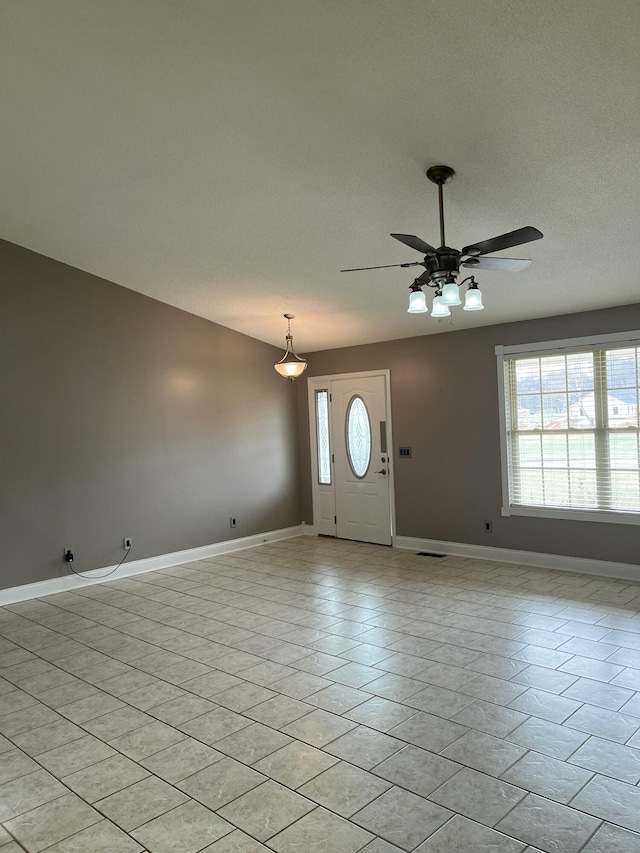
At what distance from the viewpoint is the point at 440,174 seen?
3484mm

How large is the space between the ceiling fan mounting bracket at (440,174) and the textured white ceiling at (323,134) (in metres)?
0.10

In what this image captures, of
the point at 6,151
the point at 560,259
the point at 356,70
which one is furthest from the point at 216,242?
the point at 560,259

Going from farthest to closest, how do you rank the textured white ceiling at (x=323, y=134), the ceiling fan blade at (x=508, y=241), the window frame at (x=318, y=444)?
the window frame at (x=318, y=444) → the ceiling fan blade at (x=508, y=241) → the textured white ceiling at (x=323, y=134)

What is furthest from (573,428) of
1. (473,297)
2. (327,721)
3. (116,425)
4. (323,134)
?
(116,425)

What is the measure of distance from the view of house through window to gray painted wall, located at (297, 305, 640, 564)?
0.18 m

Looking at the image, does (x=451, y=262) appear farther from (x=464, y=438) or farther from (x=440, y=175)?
(x=464, y=438)

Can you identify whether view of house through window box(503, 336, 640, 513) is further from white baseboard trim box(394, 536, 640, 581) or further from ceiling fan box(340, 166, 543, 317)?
ceiling fan box(340, 166, 543, 317)

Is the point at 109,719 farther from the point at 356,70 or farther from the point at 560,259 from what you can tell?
the point at 560,259

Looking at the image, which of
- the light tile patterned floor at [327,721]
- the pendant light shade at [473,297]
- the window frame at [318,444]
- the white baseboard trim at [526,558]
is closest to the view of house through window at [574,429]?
the white baseboard trim at [526,558]

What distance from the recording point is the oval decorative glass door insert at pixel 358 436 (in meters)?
7.50

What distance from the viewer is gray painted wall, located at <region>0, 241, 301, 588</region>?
17.9ft

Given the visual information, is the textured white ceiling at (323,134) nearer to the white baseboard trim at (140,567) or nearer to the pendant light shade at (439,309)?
the pendant light shade at (439,309)

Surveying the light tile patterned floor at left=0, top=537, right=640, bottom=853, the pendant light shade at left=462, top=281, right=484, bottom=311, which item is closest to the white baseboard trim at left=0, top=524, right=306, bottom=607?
the light tile patterned floor at left=0, top=537, right=640, bottom=853

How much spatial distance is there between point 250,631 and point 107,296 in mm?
3664
